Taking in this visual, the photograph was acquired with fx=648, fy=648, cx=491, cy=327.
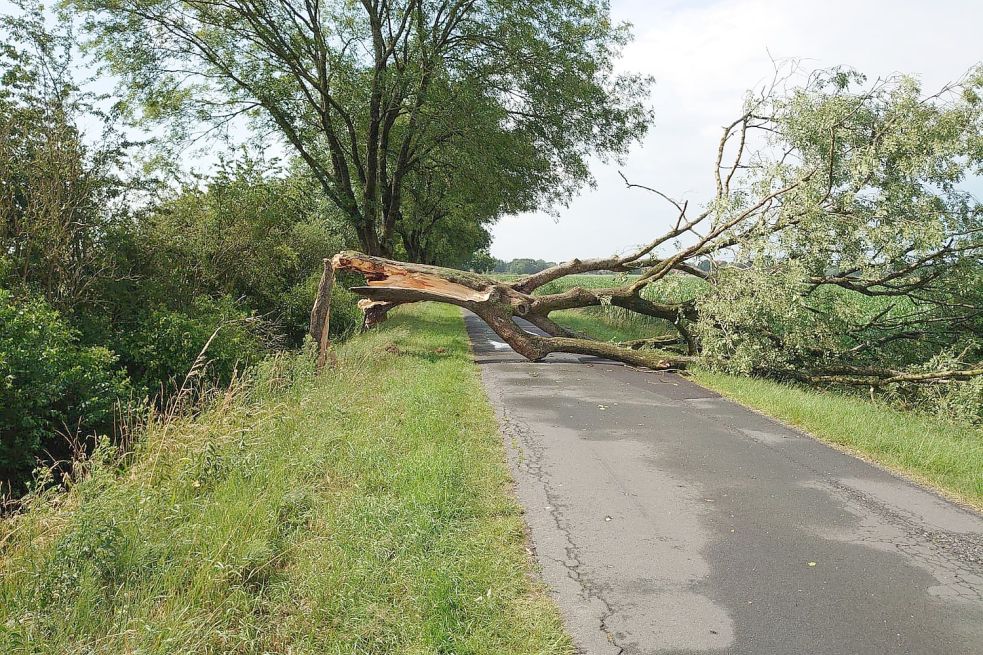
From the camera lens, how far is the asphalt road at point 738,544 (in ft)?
11.2

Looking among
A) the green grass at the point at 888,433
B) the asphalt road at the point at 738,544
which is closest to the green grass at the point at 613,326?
the green grass at the point at 888,433

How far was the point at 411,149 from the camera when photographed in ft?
67.9

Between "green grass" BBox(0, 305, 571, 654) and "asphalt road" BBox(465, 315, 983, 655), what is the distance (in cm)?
37

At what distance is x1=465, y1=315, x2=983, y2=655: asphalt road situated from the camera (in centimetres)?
341

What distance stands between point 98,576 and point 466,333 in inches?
587

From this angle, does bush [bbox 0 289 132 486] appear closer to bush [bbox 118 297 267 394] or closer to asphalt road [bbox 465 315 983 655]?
bush [bbox 118 297 267 394]

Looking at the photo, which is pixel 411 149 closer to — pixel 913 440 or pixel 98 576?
pixel 913 440

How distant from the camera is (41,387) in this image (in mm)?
6387

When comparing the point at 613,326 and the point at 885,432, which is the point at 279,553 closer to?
the point at 885,432

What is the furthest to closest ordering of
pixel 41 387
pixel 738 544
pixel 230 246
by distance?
pixel 230 246 < pixel 41 387 < pixel 738 544

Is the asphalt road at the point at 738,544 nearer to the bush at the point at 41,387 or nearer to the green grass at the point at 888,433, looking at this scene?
the green grass at the point at 888,433

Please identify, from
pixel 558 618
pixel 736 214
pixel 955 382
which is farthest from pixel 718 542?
pixel 736 214

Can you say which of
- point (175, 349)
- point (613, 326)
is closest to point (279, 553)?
point (175, 349)

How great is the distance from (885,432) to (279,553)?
6349 mm
